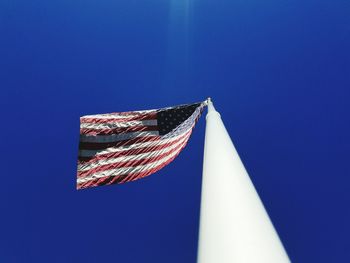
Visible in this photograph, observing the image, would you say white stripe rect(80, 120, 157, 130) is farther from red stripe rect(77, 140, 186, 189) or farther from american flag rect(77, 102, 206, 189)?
red stripe rect(77, 140, 186, 189)

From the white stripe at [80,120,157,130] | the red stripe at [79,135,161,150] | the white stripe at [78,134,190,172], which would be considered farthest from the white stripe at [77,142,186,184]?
the white stripe at [80,120,157,130]

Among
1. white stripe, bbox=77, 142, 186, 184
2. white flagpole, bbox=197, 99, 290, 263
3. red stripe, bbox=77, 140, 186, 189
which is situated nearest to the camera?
white flagpole, bbox=197, 99, 290, 263

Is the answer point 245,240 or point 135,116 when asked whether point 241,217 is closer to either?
point 245,240

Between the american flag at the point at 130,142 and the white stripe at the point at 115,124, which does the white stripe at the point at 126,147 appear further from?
the white stripe at the point at 115,124

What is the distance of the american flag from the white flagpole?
5215mm

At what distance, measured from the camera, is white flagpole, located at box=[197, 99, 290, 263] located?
3877mm

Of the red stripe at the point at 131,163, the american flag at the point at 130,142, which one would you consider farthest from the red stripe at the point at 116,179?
the red stripe at the point at 131,163

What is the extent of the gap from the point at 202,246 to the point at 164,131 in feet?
23.6

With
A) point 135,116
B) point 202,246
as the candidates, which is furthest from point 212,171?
point 135,116

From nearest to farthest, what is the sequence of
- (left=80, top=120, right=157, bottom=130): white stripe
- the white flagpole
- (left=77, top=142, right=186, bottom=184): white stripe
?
the white flagpole, (left=77, top=142, right=186, bottom=184): white stripe, (left=80, top=120, right=157, bottom=130): white stripe

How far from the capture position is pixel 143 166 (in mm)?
10758

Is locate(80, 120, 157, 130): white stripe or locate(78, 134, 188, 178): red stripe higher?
locate(80, 120, 157, 130): white stripe

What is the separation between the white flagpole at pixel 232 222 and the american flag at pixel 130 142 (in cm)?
521

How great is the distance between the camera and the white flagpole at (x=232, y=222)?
12.7 feet
